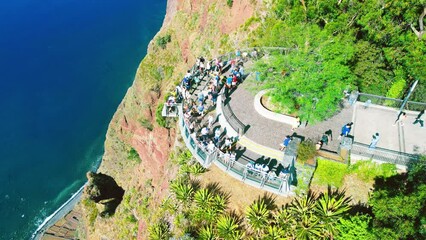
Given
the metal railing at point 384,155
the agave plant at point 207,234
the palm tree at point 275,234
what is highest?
the metal railing at point 384,155

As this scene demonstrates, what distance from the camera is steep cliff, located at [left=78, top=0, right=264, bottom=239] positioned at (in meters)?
40.3

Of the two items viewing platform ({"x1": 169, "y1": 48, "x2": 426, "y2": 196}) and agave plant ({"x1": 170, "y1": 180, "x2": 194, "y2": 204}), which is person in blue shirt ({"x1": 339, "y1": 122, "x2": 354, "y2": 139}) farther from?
agave plant ({"x1": 170, "y1": 180, "x2": 194, "y2": 204})

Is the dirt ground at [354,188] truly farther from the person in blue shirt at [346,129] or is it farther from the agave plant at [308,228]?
the person in blue shirt at [346,129]

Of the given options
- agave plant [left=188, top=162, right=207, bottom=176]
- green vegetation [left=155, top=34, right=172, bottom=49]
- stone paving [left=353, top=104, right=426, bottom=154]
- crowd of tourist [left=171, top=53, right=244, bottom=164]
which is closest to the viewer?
stone paving [left=353, top=104, right=426, bottom=154]

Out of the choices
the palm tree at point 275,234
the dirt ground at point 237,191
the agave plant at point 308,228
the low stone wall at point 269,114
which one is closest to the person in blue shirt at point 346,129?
the low stone wall at point 269,114

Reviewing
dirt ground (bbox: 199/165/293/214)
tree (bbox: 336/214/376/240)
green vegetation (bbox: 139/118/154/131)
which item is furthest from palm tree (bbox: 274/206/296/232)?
green vegetation (bbox: 139/118/154/131)

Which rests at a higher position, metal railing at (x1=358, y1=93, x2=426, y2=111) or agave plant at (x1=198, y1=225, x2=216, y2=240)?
metal railing at (x1=358, y1=93, x2=426, y2=111)

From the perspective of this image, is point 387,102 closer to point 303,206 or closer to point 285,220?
point 303,206

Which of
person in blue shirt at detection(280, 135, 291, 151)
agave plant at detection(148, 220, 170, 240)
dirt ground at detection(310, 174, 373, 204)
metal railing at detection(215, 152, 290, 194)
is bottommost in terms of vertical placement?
agave plant at detection(148, 220, 170, 240)

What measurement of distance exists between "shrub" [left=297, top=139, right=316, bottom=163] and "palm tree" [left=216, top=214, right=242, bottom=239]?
6.86 meters

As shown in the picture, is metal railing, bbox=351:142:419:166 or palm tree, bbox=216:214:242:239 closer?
metal railing, bbox=351:142:419:166

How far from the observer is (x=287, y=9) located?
4209 centimetres

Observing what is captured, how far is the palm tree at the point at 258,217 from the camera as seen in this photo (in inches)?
931

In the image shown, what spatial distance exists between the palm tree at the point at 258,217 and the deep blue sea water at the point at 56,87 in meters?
53.0
